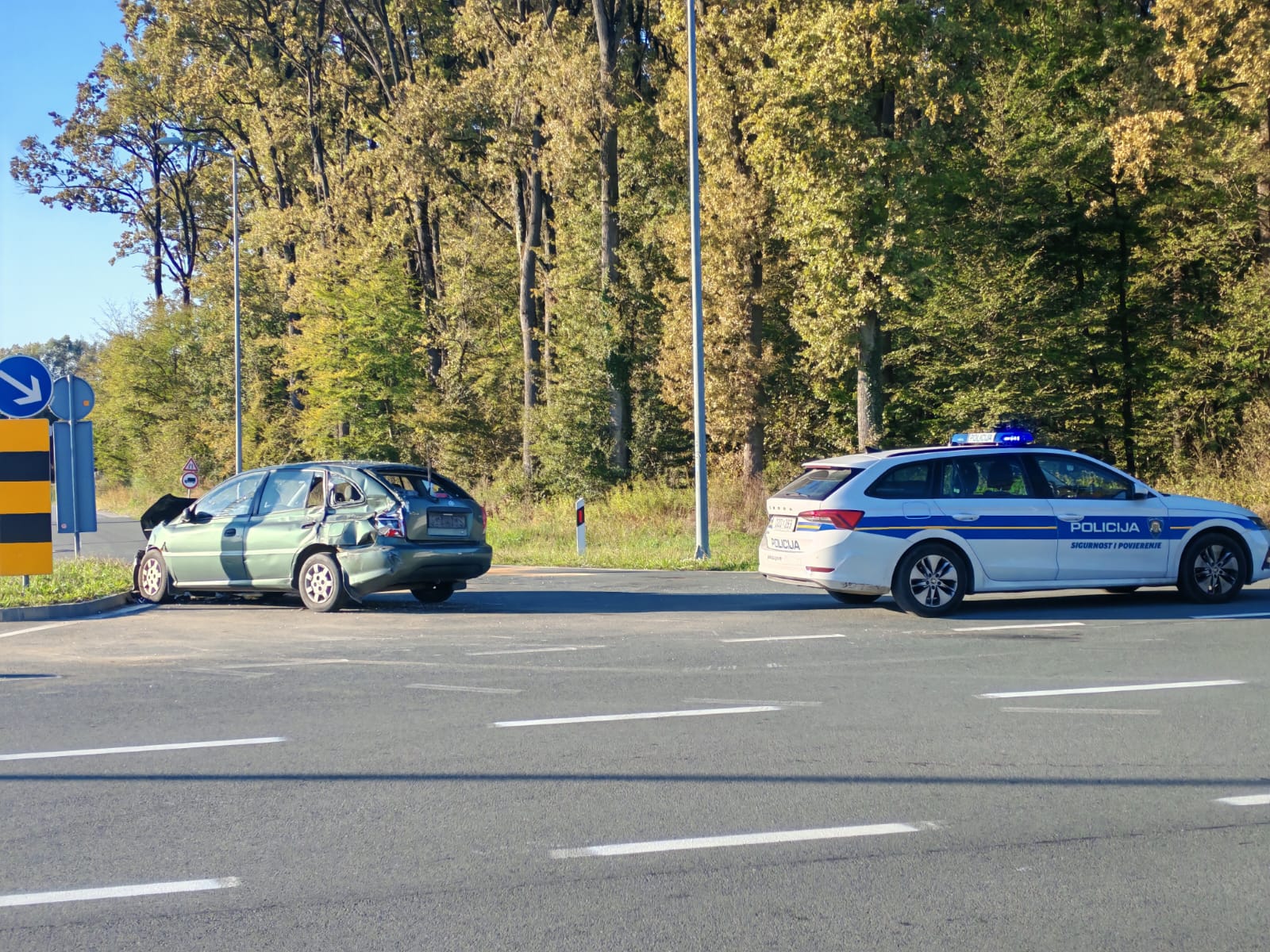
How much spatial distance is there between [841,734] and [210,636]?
7321 millimetres

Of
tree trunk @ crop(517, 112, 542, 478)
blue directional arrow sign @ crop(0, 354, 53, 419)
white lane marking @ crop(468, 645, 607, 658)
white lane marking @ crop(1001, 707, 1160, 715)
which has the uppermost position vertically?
tree trunk @ crop(517, 112, 542, 478)

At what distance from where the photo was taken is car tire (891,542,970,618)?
40.7ft

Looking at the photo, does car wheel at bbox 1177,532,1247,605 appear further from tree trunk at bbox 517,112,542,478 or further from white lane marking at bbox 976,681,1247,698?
tree trunk at bbox 517,112,542,478

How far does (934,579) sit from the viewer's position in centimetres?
1248

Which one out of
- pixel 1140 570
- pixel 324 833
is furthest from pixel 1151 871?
pixel 1140 570

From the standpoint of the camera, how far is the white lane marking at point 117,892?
4781 mm

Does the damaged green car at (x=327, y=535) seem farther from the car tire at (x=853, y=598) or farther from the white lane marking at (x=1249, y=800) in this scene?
the white lane marking at (x=1249, y=800)

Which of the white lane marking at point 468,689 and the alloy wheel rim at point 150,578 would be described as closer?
the white lane marking at point 468,689

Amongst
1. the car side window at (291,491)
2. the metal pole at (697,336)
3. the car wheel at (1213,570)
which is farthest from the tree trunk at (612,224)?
the car wheel at (1213,570)

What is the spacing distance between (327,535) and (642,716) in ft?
22.3

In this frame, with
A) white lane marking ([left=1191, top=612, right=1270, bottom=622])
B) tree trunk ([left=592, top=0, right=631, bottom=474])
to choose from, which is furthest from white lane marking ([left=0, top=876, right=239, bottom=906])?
tree trunk ([left=592, top=0, right=631, bottom=474])

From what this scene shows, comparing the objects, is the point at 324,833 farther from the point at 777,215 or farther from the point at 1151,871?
the point at 777,215

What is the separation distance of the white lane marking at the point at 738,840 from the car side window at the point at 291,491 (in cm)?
937

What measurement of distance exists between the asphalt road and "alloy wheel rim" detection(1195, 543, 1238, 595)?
1.63m
